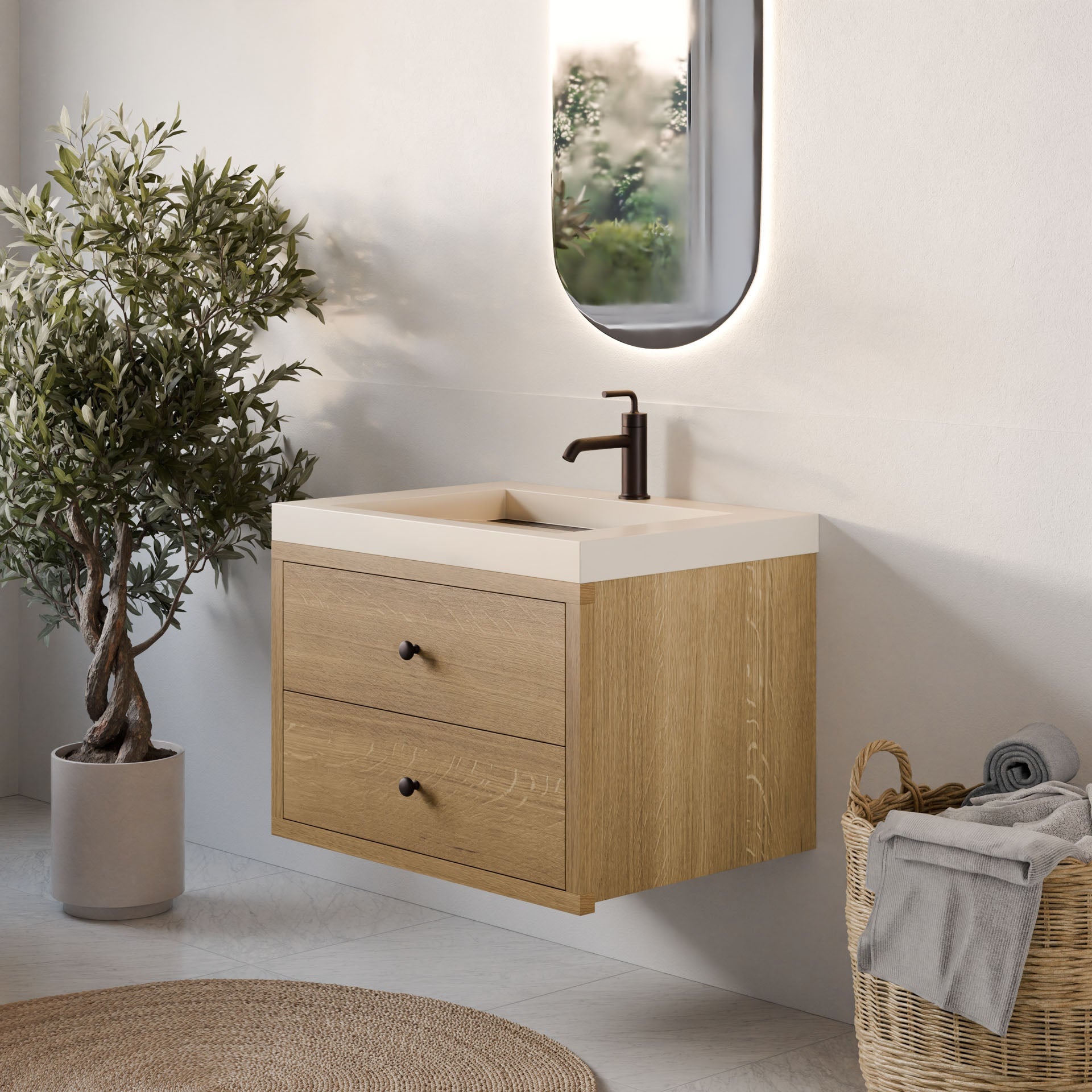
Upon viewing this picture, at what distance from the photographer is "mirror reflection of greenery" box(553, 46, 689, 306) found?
264cm

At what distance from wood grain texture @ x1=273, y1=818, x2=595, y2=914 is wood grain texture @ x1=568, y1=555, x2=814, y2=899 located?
1.5 inches

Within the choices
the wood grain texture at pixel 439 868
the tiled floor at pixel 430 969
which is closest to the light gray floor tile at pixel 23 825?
the tiled floor at pixel 430 969

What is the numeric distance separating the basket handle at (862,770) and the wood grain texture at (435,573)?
430mm

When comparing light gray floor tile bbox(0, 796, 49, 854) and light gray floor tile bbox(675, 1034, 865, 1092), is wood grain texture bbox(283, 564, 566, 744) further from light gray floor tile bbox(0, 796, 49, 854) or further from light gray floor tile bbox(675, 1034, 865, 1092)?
light gray floor tile bbox(0, 796, 49, 854)

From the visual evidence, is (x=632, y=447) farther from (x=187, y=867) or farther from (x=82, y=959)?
(x=187, y=867)

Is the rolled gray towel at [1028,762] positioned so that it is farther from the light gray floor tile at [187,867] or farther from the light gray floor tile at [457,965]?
the light gray floor tile at [187,867]

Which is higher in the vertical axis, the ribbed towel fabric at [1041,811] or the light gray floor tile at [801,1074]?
the ribbed towel fabric at [1041,811]

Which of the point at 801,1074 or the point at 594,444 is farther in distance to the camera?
the point at 594,444

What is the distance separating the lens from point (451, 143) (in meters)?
3.00

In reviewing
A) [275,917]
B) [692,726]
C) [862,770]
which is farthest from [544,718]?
[275,917]

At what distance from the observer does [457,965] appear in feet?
9.25

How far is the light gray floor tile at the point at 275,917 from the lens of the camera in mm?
2926

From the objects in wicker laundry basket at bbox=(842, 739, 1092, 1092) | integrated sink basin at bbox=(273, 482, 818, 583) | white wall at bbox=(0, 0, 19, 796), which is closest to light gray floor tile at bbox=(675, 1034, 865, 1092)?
wicker laundry basket at bbox=(842, 739, 1092, 1092)

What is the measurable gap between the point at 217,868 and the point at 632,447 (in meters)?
1.44
